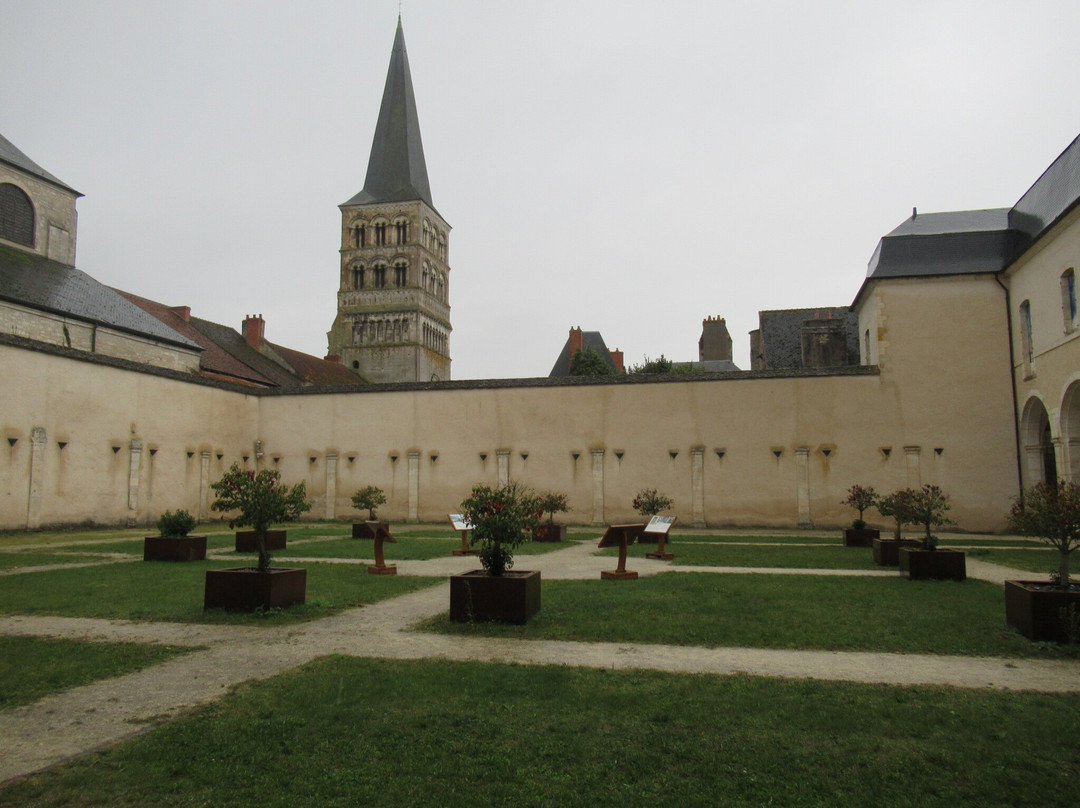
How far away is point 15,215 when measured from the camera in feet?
113

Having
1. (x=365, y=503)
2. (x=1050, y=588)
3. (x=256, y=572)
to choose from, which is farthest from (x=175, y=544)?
(x=1050, y=588)

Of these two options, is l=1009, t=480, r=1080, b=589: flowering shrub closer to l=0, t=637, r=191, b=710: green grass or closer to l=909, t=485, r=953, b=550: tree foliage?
l=909, t=485, r=953, b=550: tree foliage

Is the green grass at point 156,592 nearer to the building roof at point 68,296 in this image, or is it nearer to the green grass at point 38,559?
the green grass at point 38,559

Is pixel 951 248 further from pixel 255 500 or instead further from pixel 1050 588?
pixel 255 500

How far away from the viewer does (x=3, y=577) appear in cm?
1238

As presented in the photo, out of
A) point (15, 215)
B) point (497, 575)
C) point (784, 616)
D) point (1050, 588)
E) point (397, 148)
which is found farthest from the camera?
point (397, 148)

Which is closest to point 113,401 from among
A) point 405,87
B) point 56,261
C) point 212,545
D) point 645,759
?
point 212,545

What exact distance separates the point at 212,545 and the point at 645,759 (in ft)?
58.0

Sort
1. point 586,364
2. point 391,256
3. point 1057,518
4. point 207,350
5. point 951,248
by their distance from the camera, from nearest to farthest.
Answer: point 1057,518
point 951,248
point 207,350
point 586,364
point 391,256

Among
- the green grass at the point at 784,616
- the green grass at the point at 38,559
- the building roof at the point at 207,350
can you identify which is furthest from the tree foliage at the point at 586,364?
the green grass at the point at 784,616

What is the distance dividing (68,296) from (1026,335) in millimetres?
37418

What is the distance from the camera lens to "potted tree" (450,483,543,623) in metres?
8.66

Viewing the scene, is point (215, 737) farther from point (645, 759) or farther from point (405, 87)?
point (405, 87)

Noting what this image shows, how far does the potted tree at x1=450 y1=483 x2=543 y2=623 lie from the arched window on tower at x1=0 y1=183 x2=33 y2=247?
34827 millimetres
